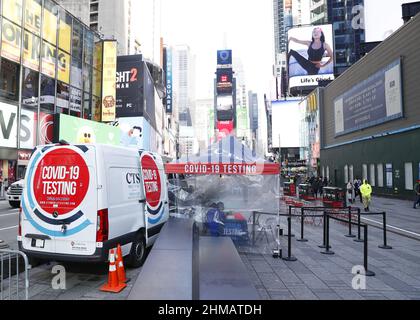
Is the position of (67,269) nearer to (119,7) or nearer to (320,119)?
(320,119)

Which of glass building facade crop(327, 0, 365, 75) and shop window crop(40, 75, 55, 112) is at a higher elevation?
glass building facade crop(327, 0, 365, 75)

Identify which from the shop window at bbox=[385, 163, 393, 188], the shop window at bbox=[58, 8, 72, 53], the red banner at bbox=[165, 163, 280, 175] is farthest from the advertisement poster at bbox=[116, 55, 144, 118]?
the red banner at bbox=[165, 163, 280, 175]

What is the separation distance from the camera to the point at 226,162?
314 inches

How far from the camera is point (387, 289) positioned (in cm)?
562

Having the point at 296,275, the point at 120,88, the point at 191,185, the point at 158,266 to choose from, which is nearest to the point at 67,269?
the point at 158,266


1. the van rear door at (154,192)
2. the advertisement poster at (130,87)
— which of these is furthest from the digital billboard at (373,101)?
the advertisement poster at (130,87)

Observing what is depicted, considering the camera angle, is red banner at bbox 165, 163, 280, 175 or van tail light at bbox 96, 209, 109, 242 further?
red banner at bbox 165, 163, 280, 175

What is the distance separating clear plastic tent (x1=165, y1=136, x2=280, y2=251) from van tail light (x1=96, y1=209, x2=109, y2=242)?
297 cm

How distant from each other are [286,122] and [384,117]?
57.8 metres

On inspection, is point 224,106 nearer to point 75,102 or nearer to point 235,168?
point 75,102

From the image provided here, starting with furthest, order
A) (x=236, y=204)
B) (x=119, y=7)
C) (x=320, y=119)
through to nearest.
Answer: (x=119, y=7) → (x=320, y=119) → (x=236, y=204)

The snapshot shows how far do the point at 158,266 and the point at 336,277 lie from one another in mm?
3852

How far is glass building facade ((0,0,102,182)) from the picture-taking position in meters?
26.2

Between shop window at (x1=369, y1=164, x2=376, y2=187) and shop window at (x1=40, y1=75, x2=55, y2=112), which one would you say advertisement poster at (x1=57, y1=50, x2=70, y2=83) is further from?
shop window at (x1=369, y1=164, x2=376, y2=187)
